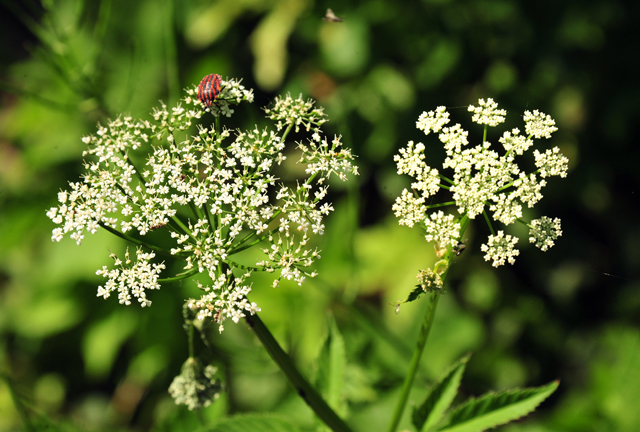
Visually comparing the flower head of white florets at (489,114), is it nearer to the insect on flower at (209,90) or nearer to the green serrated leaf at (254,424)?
the insect on flower at (209,90)

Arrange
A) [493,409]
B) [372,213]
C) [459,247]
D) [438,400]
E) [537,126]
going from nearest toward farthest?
[459,247], [537,126], [493,409], [438,400], [372,213]

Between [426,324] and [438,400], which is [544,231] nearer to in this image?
[426,324]

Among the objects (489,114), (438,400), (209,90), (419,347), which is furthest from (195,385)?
(489,114)

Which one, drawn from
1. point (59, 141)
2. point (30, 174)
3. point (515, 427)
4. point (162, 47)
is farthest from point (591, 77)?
point (30, 174)

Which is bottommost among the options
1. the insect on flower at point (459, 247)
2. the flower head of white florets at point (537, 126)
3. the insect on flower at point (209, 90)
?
the insect on flower at point (459, 247)

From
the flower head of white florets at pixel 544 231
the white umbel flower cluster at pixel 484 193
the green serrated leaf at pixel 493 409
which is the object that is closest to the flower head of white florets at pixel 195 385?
the green serrated leaf at pixel 493 409

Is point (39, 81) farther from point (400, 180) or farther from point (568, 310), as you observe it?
point (568, 310)
